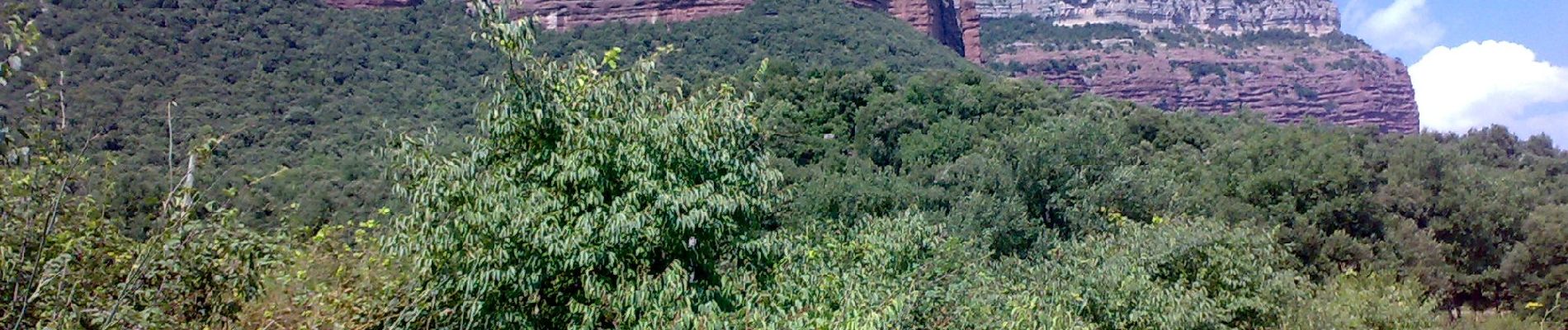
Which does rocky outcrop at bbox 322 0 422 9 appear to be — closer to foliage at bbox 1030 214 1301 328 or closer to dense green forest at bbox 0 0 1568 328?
dense green forest at bbox 0 0 1568 328

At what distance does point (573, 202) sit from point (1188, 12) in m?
143

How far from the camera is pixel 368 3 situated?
179ft

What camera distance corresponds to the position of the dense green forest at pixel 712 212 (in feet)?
17.2

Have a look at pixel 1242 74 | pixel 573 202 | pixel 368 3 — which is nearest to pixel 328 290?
pixel 573 202

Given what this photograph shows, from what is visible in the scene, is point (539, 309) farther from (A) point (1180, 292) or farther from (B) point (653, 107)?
(A) point (1180, 292)

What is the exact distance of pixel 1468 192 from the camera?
1075 inches

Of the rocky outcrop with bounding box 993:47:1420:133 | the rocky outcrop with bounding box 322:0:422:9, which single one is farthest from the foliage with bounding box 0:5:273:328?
the rocky outcrop with bounding box 993:47:1420:133

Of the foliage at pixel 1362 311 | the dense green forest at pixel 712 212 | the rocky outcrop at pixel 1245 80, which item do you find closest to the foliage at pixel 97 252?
the dense green forest at pixel 712 212

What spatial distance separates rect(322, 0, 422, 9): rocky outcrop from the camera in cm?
5309

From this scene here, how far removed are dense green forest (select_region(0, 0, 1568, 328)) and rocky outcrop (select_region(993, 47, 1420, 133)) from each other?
200ft

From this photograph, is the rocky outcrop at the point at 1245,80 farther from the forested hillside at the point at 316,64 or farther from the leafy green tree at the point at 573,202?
the leafy green tree at the point at 573,202

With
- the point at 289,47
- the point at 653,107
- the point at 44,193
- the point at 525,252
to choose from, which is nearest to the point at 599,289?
the point at 525,252

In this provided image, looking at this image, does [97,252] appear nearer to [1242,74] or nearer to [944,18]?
[944,18]

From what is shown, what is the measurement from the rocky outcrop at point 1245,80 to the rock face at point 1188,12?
933 inches
